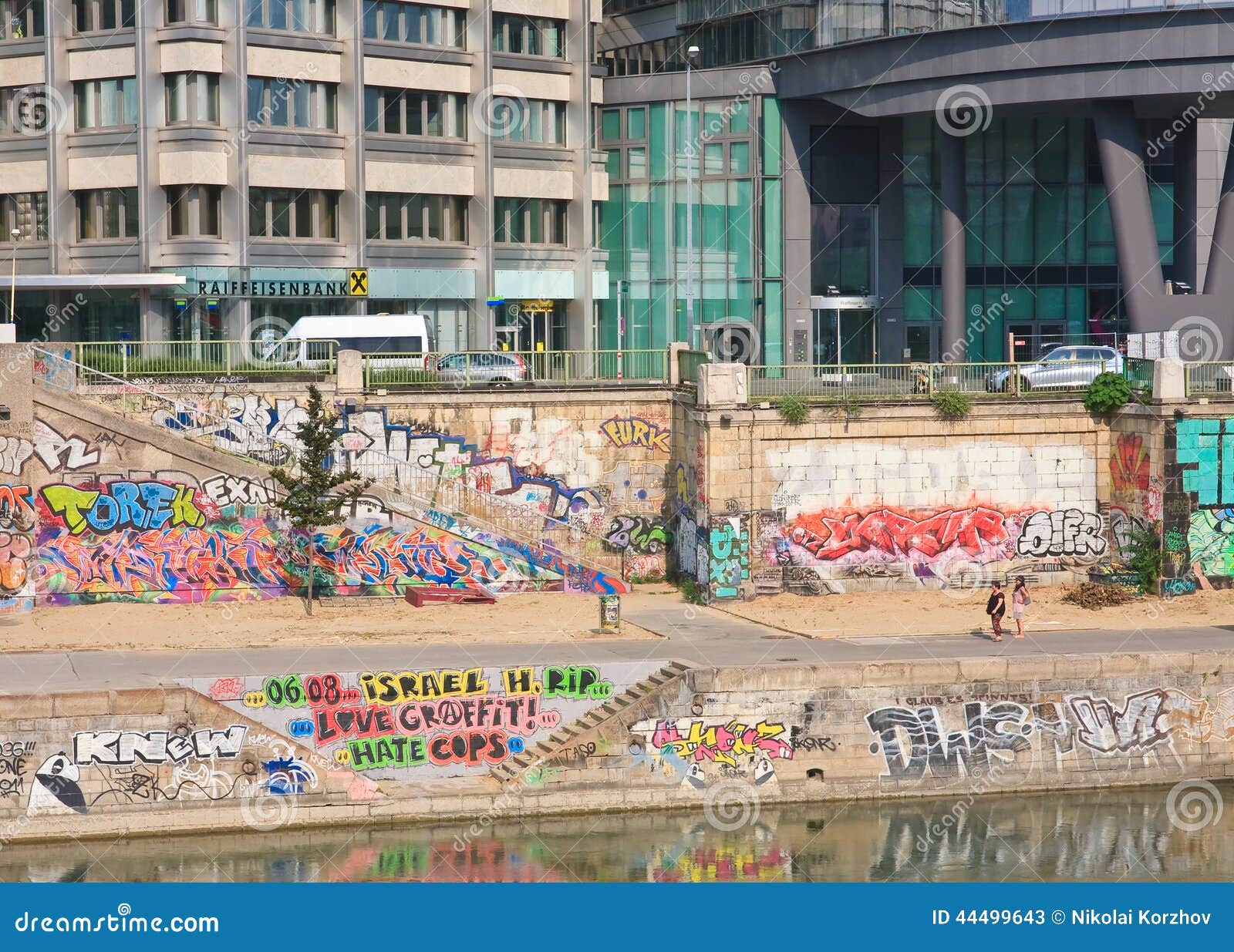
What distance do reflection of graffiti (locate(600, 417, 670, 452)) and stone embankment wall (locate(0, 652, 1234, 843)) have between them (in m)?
13.5

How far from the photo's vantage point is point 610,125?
7362 cm

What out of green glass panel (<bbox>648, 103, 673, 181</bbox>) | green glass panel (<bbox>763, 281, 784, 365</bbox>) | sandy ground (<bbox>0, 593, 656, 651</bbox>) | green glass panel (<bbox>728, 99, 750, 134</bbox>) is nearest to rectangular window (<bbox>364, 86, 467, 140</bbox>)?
green glass panel (<bbox>648, 103, 673, 181</bbox>)

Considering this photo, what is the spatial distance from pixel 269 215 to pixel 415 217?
5982 millimetres

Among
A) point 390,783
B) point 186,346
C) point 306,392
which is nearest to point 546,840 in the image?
point 390,783

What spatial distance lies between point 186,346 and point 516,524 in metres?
10.5

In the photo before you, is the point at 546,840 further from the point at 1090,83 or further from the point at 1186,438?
the point at 1090,83

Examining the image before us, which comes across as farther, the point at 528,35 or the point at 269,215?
the point at 528,35

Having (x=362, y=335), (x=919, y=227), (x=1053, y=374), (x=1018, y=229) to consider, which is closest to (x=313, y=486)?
(x=362, y=335)

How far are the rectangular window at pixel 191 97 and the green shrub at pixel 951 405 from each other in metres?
30.6

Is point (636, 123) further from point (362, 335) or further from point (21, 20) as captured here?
point (362, 335)

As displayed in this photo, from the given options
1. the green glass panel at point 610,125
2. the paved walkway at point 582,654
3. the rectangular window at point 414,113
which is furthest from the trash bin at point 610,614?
the green glass panel at point 610,125

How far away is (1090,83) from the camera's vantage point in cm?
5900

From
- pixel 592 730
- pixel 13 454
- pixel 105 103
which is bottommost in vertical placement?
pixel 592 730

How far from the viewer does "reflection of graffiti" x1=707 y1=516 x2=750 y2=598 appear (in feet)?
144
